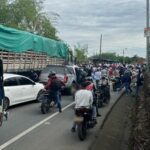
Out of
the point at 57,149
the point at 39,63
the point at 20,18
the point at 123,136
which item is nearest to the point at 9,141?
the point at 57,149

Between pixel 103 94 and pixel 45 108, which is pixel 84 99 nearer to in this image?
pixel 45 108

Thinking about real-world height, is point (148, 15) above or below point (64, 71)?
above

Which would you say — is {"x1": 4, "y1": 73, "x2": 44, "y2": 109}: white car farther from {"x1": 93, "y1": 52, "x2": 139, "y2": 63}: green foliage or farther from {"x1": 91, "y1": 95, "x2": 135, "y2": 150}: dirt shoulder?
{"x1": 93, "y1": 52, "x2": 139, "y2": 63}: green foliage

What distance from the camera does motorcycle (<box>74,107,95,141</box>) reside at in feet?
34.9

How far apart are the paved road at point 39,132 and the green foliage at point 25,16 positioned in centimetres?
3631

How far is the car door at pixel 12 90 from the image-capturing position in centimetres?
1629

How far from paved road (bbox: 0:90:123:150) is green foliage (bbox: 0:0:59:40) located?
36.3 meters

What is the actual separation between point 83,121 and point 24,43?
43.5 feet

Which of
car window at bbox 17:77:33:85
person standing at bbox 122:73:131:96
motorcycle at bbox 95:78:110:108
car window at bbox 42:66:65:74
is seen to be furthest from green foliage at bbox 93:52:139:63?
car window at bbox 17:77:33:85

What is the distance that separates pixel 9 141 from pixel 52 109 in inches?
265

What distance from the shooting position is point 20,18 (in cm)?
5316

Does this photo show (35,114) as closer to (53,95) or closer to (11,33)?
(53,95)

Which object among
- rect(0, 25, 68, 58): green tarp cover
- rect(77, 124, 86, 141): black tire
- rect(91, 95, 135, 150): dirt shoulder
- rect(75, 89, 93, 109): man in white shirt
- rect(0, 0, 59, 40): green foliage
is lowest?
rect(91, 95, 135, 150): dirt shoulder

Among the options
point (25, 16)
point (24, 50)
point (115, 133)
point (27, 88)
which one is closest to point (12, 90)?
point (27, 88)
